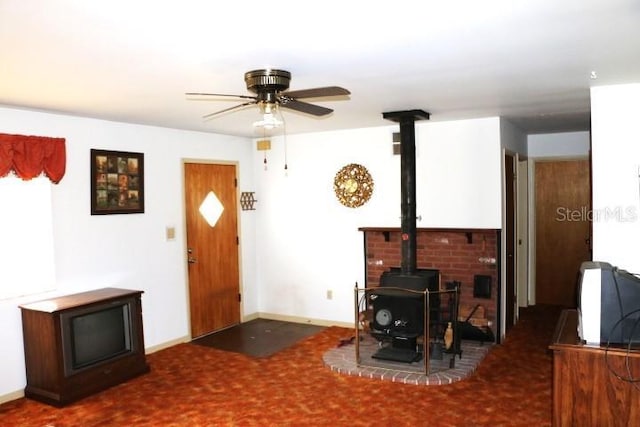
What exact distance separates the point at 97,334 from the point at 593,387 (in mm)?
3572

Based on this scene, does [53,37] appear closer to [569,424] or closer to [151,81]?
[151,81]

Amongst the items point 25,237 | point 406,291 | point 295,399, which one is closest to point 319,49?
point 406,291

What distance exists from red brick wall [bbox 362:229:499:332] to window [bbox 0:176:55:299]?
3.14 metres

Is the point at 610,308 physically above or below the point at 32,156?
below

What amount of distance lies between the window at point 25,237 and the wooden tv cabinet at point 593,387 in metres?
3.81

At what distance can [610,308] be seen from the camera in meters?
2.77

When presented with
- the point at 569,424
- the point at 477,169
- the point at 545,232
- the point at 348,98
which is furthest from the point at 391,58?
the point at 545,232

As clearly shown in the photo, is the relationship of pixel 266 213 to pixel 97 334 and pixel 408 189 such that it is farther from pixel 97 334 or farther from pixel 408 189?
pixel 97 334

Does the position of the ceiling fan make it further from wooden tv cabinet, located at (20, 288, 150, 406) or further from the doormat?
the doormat

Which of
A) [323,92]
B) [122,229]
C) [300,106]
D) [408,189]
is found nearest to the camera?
[323,92]

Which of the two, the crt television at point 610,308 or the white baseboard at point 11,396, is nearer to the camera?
the crt television at point 610,308

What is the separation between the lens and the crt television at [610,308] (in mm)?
2750

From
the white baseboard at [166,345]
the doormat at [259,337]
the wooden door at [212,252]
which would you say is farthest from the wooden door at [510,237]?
the white baseboard at [166,345]

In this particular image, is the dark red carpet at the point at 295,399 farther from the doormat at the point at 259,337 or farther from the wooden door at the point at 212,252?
the wooden door at the point at 212,252
